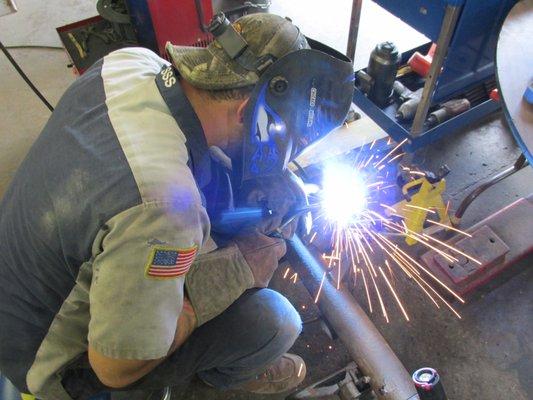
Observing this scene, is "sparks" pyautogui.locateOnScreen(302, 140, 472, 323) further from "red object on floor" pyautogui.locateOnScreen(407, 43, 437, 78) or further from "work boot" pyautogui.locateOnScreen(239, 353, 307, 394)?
"red object on floor" pyautogui.locateOnScreen(407, 43, 437, 78)

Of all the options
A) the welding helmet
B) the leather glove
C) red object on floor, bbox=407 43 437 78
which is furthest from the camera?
red object on floor, bbox=407 43 437 78

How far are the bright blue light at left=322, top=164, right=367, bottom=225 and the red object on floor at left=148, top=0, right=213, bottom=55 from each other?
1.93 meters

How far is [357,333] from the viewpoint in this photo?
6.23 ft

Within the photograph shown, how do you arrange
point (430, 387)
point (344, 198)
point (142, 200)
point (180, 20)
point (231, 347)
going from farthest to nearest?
point (180, 20)
point (344, 198)
point (231, 347)
point (430, 387)
point (142, 200)

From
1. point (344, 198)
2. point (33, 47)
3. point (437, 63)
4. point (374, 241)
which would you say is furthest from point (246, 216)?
point (33, 47)

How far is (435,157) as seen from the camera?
3.27 meters

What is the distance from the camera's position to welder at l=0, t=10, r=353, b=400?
3.86 feet

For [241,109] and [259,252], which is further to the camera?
[259,252]

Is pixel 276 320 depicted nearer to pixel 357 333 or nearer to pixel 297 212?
pixel 357 333

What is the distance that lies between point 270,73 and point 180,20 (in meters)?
2.49

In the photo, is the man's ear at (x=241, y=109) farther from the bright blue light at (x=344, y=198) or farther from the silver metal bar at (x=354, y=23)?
the silver metal bar at (x=354, y=23)

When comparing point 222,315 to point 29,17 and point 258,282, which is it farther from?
point 29,17

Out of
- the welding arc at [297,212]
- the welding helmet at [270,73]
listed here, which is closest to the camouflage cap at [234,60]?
the welding helmet at [270,73]

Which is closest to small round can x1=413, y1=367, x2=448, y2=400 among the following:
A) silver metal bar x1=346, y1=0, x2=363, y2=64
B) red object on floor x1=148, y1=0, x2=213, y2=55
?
silver metal bar x1=346, y1=0, x2=363, y2=64
